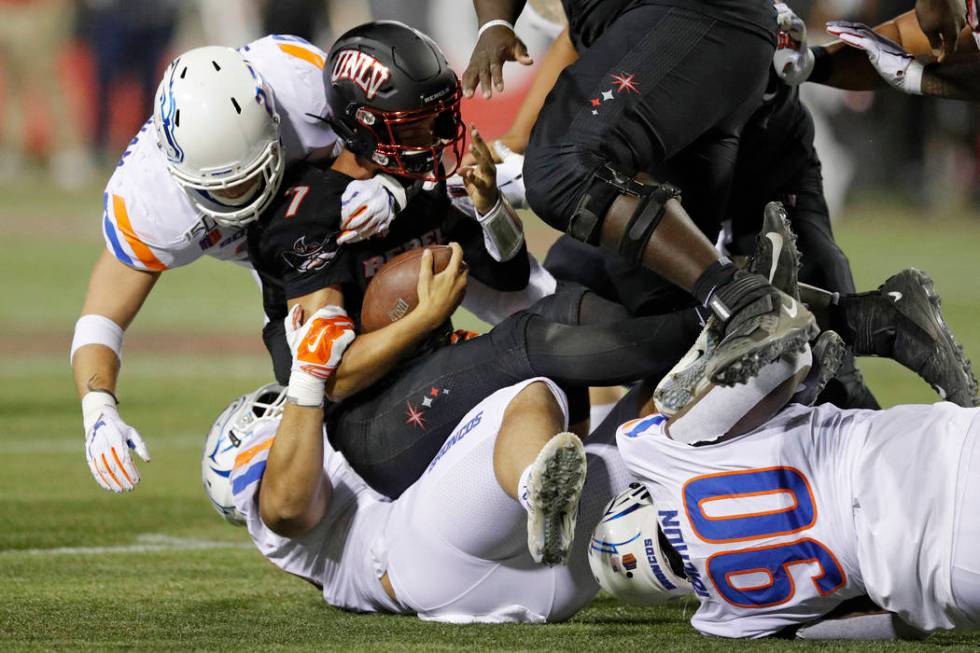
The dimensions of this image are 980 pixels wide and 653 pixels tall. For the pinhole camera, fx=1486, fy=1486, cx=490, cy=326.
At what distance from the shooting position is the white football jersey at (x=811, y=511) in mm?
2896

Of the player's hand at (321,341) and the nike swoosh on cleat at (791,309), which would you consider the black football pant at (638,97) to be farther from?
the player's hand at (321,341)

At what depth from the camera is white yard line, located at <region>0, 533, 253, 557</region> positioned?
4566 millimetres

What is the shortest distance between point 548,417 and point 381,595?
65cm

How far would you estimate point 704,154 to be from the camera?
381 cm

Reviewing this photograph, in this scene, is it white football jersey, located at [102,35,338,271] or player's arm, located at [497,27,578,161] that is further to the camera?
player's arm, located at [497,27,578,161]

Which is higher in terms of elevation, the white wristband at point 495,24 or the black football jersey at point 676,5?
the black football jersey at point 676,5

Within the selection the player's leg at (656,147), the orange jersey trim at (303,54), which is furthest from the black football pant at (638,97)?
the orange jersey trim at (303,54)

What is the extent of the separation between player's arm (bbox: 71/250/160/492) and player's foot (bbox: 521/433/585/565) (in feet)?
4.03

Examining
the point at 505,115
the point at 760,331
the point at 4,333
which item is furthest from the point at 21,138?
the point at 760,331

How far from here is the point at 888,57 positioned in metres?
4.14

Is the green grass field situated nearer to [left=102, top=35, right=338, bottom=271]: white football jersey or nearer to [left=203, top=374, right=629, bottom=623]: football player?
[left=203, top=374, right=629, bottom=623]: football player

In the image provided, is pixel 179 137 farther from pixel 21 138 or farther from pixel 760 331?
pixel 21 138

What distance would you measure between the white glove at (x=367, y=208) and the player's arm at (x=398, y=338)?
8.8 inches

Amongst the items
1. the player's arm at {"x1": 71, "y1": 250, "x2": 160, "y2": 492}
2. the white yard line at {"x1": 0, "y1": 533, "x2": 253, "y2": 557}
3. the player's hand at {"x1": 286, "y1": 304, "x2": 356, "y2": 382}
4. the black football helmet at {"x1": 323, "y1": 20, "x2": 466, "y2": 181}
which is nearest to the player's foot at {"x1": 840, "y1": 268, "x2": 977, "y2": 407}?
the black football helmet at {"x1": 323, "y1": 20, "x2": 466, "y2": 181}
